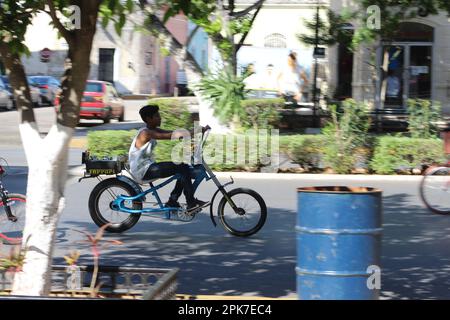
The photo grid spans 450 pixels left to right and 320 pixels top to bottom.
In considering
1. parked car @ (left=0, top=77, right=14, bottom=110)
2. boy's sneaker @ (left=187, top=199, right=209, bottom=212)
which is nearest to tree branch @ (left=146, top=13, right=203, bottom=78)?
boy's sneaker @ (left=187, top=199, right=209, bottom=212)

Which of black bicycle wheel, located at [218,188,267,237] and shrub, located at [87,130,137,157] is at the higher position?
shrub, located at [87,130,137,157]

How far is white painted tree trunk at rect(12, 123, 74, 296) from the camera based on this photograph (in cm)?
590

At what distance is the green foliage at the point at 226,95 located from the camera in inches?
771

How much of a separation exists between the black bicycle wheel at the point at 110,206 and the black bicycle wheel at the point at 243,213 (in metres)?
1.08

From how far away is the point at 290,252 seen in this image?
9836 mm

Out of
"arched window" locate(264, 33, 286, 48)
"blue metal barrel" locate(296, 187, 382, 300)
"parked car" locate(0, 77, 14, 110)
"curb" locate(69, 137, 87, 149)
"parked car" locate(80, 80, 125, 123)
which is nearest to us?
"blue metal barrel" locate(296, 187, 382, 300)

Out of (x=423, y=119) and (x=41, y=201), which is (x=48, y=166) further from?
(x=423, y=119)

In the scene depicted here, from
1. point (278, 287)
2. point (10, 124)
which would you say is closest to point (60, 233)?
point (278, 287)

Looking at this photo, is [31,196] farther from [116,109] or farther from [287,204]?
[116,109]

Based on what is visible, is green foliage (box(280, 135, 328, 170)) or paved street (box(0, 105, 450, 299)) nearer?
paved street (box(0, 105, 450, 299))

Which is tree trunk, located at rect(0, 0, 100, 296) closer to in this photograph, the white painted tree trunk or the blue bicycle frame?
the white painted tree trunk

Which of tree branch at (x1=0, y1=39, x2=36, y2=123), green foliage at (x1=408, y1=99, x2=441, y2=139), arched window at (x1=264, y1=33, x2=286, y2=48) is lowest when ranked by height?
green foliage at (x1=408, y1=99, x2=441, y2=139)

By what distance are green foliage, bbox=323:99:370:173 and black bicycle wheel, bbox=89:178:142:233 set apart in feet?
24.2

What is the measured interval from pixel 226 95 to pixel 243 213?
9.32 meters
